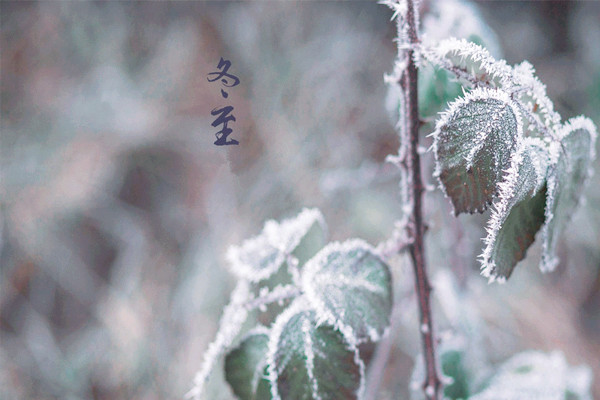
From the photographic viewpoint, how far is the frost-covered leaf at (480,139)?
32 cm

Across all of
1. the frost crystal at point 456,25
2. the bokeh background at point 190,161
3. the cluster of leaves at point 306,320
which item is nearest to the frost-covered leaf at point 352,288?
the cluster of leaves at point 306,320

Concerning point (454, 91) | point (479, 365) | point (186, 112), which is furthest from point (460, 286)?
point (186, 112)

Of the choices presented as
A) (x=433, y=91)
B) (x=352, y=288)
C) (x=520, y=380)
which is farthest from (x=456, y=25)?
(x=520, y=380)

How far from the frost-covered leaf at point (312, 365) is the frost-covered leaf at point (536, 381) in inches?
10.6

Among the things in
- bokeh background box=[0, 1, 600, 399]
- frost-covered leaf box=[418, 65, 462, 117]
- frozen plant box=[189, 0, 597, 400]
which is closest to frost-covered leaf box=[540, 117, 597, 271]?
frozen plant box=[189, 0, 597, 400]

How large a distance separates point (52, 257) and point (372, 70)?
3.82 feet

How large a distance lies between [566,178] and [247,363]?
31cm

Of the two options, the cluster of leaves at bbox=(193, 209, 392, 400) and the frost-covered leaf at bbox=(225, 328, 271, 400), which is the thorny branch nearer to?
the cluster of leaves at bbox=(193, 209, 392, 400)

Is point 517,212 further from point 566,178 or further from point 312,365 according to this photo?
point 312,365

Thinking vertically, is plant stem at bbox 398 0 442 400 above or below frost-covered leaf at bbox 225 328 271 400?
above

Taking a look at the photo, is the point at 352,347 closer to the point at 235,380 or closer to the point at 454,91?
the point at 235,380

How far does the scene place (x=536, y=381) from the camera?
0.62 meters

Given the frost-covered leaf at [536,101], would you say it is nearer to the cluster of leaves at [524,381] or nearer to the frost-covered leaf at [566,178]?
the frost-covered leaf at [566,178]

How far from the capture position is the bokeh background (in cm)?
137
